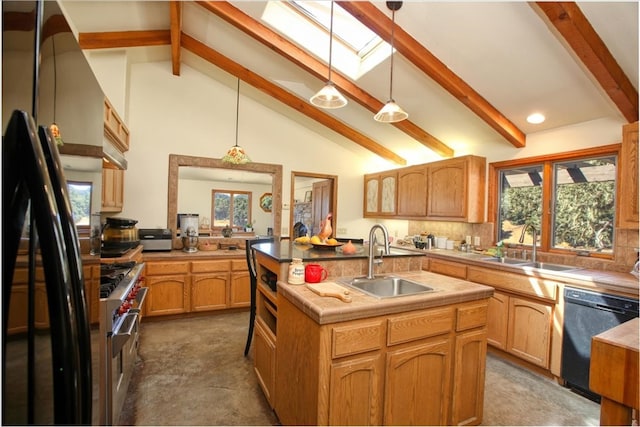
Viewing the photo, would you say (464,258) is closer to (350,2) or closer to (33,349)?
(350,2)

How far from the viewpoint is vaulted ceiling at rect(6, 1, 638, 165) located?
7.20ft

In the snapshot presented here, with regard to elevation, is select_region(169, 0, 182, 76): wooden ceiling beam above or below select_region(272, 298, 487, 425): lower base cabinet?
above

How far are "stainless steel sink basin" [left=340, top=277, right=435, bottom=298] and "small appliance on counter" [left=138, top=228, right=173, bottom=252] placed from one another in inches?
109

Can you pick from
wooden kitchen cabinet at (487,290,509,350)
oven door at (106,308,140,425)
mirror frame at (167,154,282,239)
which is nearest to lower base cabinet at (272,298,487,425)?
oven door at (106,308,140,425)

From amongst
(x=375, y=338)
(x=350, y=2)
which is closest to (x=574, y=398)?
(x=375, y=338)

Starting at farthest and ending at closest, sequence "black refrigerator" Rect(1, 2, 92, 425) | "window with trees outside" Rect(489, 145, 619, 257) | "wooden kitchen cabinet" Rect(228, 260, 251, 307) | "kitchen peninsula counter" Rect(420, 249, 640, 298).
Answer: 1. "wooden kitchen cabinet" Rect(228, 260, 251, 307)
2. "window with trees outside" Rect(489, 145, 619, 257)
3. "kitchen peninsula counter" Rect(420, 249, 640, 298)
4. "black refrigerator" Rect(1, 2, 92, 425)

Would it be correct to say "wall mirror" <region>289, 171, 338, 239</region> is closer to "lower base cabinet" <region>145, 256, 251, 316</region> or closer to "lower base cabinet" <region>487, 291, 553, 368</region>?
"lower base cabinet" <region>145, 256, 251, 316</region>

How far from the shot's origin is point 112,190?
3162 mm

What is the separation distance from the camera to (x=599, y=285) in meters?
2.29

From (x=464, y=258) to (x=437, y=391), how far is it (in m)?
1.88

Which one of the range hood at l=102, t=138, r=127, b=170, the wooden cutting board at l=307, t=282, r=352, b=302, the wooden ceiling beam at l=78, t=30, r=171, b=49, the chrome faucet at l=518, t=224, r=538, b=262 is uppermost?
the wooden ceiling beam at l=78, t=30, r=171, b=49

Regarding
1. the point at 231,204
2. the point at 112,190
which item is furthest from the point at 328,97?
the point at 231,204

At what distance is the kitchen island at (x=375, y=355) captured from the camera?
4.75 ft

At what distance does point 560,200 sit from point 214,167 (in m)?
4.27
